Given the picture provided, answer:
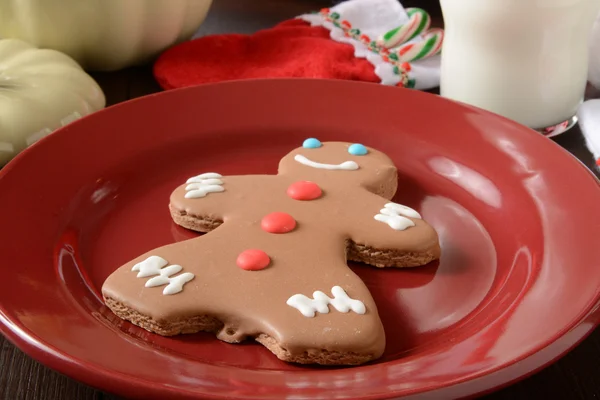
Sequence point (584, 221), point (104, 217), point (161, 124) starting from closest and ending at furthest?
point (584, 221) < point (104, 217) < point (161, 124)

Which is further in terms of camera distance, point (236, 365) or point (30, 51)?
point (30, 51)

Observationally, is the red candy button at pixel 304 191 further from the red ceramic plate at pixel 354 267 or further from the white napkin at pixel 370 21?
the white napkin at pixel 370 21

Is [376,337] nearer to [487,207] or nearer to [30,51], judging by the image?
[487,207]

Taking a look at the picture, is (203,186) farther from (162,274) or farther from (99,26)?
(99,26)

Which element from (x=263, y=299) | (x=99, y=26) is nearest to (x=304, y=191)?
(x=263, y=299)

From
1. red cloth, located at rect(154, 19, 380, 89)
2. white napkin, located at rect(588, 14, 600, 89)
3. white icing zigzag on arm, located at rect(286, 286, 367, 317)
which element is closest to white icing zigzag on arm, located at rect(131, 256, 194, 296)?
white icing zigzag on arm, located at rect(286, 286, 367, 317)

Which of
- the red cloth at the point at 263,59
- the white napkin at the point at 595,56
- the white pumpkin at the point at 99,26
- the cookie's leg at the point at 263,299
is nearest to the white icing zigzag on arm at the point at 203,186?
the cookie's leg at the point at 263,299

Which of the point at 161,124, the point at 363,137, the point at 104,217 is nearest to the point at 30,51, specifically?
the point at 161,124
